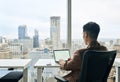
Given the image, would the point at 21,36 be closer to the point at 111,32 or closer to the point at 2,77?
the point at 2,77

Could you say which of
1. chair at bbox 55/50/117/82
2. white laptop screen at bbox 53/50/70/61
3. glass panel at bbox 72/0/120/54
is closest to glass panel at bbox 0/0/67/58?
glass panel at bbox 72/0/120/54

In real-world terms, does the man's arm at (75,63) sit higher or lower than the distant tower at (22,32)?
lower

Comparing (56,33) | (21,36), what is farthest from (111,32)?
(21,36)

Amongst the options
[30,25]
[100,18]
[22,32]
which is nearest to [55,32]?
[30,25]

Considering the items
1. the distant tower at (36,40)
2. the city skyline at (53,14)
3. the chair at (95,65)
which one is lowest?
the chair at (95,65)

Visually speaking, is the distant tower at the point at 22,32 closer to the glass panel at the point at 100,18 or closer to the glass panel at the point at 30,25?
the glass panel at the point at 30,25

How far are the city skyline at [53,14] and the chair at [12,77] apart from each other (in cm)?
72

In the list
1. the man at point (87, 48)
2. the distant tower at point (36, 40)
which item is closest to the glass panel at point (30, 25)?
the distant tower at point (36, 40)

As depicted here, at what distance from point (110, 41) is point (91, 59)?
5.98ft

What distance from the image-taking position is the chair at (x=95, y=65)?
204 centimetres

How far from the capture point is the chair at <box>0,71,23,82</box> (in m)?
2.95

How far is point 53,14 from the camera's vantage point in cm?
379

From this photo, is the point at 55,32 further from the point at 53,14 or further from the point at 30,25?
the point at 30,25

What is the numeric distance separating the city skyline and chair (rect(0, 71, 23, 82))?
715mm
